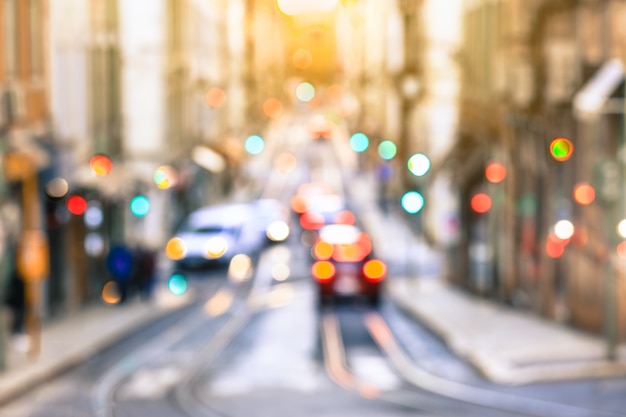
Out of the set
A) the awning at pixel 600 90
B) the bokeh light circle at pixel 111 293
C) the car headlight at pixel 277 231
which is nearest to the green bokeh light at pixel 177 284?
the bokeh light circle at pixel 111 293

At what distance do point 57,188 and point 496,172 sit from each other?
10101mm

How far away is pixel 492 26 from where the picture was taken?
1524 inches

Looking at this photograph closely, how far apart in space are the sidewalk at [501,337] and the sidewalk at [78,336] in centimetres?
572

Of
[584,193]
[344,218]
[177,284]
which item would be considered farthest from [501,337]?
[344,218]

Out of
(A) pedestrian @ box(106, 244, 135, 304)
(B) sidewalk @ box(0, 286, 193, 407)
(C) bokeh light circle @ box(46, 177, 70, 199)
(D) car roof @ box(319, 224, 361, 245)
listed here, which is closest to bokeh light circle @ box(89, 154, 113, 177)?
(B) sidewalk @ box(0, 286, 193, 407)

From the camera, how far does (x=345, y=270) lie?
109 ft

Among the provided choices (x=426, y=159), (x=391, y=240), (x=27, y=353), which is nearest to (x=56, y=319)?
(x=27, y=353)

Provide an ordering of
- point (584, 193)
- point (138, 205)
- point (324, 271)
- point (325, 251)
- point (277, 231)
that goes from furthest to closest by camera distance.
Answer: point (277, 231) → point (325, 251) → point (324, 271) → point (138, 205) → point (584, 193)

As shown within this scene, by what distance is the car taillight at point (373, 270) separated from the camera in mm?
33312

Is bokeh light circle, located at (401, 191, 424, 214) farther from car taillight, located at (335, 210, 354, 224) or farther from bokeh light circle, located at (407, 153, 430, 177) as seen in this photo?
car taillight, located at (335, 210, 354, 224)

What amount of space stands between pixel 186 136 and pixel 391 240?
437 inches

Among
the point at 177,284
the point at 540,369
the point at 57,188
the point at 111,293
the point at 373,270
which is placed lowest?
the point at 177,284

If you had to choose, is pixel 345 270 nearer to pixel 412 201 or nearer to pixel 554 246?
pixel 412 201

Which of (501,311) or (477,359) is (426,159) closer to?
(477,359)
